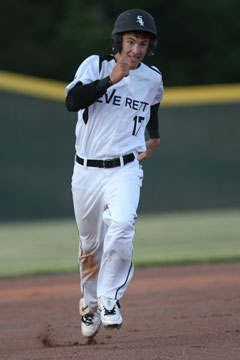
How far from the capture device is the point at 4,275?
10.4 metres

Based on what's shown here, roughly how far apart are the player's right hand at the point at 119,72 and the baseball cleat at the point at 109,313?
1.21 metres

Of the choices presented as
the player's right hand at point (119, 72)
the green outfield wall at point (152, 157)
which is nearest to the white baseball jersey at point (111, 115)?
the player's right hand at point (119, 72)

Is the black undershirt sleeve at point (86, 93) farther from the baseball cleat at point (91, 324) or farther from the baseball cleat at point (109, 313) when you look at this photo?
the baseball cleat at point (91, 324)

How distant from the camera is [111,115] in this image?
5180mm

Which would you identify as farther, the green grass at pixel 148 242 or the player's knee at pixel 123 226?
the green grass at pixel 148 242

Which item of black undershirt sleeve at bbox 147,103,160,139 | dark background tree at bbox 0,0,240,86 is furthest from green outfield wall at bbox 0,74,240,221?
black undershirt sleeve at bbox 147,103,160,139

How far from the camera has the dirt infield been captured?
484cm

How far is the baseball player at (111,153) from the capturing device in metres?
4.97

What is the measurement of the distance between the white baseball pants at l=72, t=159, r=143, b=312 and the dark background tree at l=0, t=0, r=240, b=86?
72.5ft

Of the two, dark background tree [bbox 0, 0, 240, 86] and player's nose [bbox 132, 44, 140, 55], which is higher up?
player's nose [bbox 132, 44, 140, 55]

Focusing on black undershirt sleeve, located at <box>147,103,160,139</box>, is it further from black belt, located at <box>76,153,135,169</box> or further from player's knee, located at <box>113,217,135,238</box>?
player's knee, located at <box>113,217,135,238</box>

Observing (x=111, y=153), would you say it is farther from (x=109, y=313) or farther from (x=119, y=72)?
(x=109, y=313)

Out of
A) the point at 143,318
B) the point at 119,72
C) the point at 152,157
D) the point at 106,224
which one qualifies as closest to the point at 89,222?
the point at 106,224

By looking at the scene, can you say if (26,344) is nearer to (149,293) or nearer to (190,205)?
(149,293)
